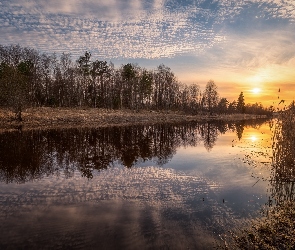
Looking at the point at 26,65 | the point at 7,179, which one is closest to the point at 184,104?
the point at 26,65

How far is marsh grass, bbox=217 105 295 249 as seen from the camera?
799cm

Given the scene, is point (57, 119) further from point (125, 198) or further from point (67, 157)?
point (125, 198)

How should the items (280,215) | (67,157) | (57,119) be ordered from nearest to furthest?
→ (280,215) → (67,157) → (57,119)

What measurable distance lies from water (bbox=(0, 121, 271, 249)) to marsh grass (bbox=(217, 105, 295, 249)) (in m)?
0.54

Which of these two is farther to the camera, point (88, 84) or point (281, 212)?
point (88, 84)

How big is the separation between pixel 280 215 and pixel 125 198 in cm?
741

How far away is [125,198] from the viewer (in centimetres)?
1322

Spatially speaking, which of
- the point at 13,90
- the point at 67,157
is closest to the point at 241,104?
the point at 13,90

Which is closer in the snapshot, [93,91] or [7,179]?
[7,179]

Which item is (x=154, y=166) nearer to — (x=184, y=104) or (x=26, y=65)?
(x=26, y=65)

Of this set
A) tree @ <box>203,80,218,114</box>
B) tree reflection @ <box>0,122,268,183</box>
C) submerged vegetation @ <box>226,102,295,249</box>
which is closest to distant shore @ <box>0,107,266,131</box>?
tree reflection @ <box>0,122,268,183</box>

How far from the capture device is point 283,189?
46.4ft

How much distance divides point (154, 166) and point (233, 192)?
7.84 metres

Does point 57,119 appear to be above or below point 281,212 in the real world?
above
